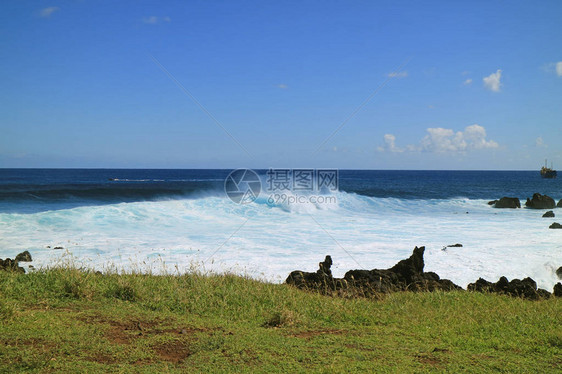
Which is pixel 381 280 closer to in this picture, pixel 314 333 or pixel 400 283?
pixel 400 283

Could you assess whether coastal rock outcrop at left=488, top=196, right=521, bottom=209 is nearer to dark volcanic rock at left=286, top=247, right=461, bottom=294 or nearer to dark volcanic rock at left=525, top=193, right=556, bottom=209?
dark volcanic rock at left=525, top=193, right=556, bottom=209

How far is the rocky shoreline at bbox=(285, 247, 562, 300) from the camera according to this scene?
9414mm

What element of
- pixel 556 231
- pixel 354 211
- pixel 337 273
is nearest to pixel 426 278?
pixel 337 273

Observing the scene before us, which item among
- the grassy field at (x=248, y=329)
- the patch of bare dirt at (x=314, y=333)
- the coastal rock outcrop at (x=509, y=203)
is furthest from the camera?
the coastal rock outcrop at (x=509, y=203)

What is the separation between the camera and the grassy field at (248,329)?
4578 mm

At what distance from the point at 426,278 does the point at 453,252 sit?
21.8ft

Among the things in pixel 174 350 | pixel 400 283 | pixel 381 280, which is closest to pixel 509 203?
pixel 400 283

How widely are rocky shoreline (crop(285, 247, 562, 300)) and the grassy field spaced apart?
3.65 feet

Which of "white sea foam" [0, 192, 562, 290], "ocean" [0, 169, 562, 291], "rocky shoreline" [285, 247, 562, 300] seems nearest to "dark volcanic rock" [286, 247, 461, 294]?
"rocky shoreline" [285, 247, 562, 300]

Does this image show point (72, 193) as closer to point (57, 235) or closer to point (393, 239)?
point (57, 235)

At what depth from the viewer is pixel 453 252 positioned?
16.7 metres

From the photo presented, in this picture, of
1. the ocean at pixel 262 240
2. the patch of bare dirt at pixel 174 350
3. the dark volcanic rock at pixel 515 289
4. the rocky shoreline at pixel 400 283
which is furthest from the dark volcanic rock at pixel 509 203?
the patch of bare dirt at pixel 174 350

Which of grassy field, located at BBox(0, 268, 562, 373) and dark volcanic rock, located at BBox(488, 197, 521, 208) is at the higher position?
grassy field, located at BBox(0, 268, 562, 373)

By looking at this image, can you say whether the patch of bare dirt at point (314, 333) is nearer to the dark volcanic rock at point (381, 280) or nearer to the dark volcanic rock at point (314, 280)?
the dark volcanic rock at point (381, 280)
